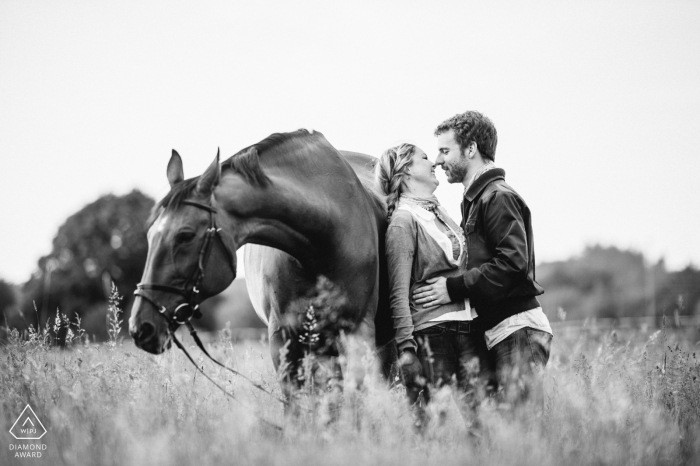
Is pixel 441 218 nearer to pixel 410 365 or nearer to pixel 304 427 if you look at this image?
pixel 410 365

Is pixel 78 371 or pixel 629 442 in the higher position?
pixel 78 371

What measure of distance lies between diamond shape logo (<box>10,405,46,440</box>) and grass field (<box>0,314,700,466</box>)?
0.05 meters

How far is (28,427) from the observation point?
382cm

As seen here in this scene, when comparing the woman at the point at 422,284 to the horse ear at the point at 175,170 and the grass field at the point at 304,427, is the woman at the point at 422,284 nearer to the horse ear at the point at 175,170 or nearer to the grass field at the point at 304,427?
the grass field at the point at 304,427

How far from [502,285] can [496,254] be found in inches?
11.8

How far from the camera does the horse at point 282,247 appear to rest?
3.48m

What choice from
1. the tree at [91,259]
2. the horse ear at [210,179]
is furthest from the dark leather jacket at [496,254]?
the tree at [91,259]

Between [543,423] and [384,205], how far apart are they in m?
2.07

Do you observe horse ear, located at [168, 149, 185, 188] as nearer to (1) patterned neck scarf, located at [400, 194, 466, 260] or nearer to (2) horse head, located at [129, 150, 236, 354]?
→ (2) horse head, located at [129, 150, 236, 354]

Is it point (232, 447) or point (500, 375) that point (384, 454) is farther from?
point (500, 375)

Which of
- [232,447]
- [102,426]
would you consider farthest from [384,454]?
[102,426]

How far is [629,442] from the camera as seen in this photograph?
3.53 m

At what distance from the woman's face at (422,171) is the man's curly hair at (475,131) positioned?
0.31 m

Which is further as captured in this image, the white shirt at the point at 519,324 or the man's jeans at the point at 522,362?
the white shirt at the point at 519,324
